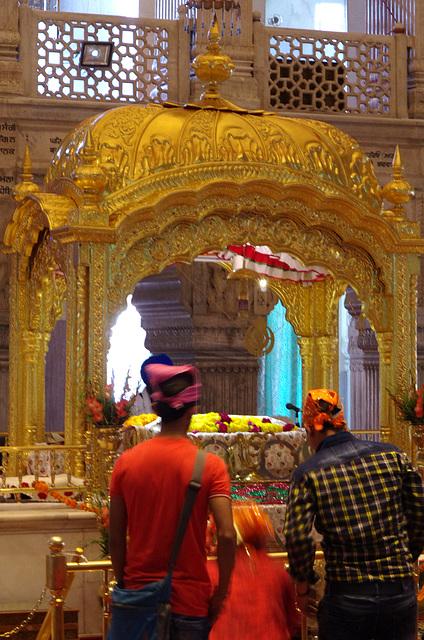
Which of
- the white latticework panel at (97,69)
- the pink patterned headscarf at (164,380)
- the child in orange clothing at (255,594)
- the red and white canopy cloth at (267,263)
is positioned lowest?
the child in orange clothing at (255,594)

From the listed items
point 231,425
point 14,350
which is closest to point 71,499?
point 231,425

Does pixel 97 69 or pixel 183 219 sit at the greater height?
pixel 97 69

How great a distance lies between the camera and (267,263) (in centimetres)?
934

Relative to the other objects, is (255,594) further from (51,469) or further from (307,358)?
(307,358)

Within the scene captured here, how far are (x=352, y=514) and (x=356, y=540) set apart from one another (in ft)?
0.27

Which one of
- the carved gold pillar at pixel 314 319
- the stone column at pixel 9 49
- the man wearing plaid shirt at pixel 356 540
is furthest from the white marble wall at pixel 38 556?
the stone column at pixel 9 49

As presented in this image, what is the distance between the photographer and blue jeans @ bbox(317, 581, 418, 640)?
10.8 feet

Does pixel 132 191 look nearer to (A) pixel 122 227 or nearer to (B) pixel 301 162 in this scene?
(A) pixel 122 227

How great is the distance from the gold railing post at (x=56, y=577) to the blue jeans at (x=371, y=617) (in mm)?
1207

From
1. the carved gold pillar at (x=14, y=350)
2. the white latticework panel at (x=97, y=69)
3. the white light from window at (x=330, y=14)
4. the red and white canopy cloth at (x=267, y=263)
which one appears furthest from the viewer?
the white light from window at (x=330, y=14)

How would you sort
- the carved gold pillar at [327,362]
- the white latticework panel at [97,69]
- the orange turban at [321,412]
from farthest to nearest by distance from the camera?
1. the white latticework panel at [97,69]
2. the carved gold pillar at [327,362]
3. the orange turban at [321,412]

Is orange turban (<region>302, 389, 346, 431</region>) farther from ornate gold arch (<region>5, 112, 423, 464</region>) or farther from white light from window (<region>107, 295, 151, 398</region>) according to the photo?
white light from window (<region>107, 295, 151, 398</region>)

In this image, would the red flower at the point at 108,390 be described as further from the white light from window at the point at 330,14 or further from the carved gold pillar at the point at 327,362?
the white light from window at the point at 330,14

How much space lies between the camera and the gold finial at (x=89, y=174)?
7.23 meters
